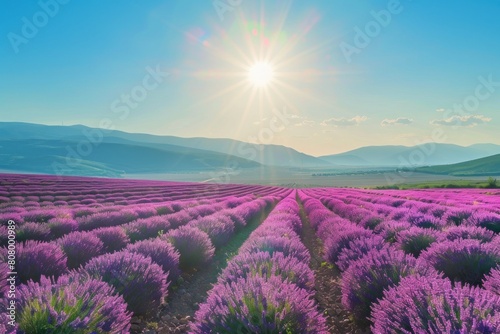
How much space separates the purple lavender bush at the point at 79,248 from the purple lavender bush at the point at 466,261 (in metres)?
6.54

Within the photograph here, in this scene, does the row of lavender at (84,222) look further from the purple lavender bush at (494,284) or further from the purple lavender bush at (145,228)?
the purple lavender bush at (494,284)

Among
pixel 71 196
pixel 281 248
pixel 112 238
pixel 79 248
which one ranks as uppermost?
pixel 281 248

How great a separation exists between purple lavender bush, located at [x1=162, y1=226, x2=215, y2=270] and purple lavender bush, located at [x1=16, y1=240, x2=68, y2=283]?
2277mm

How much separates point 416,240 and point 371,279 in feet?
11.6

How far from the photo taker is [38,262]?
480 cm

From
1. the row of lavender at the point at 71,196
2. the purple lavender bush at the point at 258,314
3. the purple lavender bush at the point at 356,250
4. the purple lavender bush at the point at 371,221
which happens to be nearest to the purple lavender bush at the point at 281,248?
the purple lavender bush at the point at 356,250

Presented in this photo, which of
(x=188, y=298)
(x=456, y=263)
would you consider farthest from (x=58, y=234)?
(x=456, y=263)

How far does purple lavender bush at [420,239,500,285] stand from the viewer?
4367 mm

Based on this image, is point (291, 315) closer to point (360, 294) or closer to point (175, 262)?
point (360, 294)

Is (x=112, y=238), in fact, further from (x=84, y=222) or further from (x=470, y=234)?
(x=470, y=234)

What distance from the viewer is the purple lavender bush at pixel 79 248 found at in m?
5.85

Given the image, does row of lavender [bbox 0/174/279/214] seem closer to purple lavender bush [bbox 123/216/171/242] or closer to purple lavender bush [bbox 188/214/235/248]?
purple lavender bush [bbox 123/216/171/242]

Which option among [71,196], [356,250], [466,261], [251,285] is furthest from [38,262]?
[71,196]

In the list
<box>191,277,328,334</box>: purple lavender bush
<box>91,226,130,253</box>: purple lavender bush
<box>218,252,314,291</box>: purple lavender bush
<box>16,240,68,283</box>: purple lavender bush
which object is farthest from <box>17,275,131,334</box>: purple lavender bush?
<box>91,226,130,253</box>: purple lavender bush
